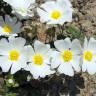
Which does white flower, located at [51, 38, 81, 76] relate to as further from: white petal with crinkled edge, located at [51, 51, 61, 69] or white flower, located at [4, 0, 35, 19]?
white flower, located at [4, 0, 35, 19]

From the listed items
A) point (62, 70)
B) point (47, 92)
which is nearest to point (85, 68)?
point (62, 70)

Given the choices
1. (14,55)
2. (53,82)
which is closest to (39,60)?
(14,55)

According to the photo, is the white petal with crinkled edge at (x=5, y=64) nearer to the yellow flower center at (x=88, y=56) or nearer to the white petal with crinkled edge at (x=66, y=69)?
the white petal with crinkled edge at (x=66, y=69)

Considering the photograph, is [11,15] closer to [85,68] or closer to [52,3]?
[52,3]

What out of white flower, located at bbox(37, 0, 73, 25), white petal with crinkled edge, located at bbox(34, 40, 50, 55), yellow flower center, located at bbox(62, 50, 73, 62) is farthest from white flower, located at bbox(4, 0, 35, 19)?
yellow flower center, located at bbox(62, 50, 73, 62)

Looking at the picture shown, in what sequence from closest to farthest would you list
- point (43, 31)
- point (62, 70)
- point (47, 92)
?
point (62, 70) < point (47, 92) < point (43, 31)

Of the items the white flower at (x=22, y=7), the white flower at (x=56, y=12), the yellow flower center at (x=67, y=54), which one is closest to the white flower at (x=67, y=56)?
the yellow flower center at (x=67, y=54)

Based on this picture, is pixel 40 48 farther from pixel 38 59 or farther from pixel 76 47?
pixel 76 47
